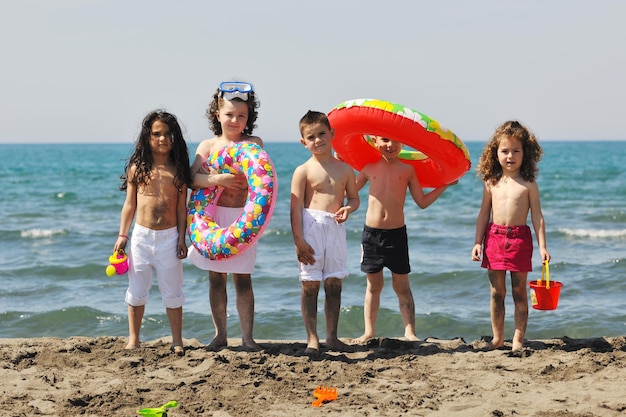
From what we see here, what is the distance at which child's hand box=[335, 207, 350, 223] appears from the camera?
5406 mm

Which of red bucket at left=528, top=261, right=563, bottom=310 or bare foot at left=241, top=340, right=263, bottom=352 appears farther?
bare foot at left=241, top=340, right=263, bottom=352

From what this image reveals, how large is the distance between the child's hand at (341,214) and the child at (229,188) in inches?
23.8

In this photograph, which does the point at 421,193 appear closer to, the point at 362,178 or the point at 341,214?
the point at 362,178

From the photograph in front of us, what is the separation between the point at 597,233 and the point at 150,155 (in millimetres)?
10490

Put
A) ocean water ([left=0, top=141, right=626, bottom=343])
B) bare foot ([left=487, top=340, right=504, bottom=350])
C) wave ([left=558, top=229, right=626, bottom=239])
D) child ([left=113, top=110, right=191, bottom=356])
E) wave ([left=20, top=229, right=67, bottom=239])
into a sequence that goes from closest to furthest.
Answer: child ([left=113, top=110, right=191, bottom=356]), bare foot ([left=487, top=340, right=504, bottom=350]), ocean water ([left=0, top=141, right=626, bottom=343]), wave ([left=558, top=229, right=626, bottom=239]), wave ([left=20, top=229, right=67, bottom=239])

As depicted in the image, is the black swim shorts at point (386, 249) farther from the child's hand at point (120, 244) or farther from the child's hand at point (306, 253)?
the child's hand at point (120, 244)

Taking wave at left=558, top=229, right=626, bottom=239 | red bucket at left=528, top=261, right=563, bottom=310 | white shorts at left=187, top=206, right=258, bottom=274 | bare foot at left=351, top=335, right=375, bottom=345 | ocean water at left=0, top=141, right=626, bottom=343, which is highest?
white shorts at left=187, top=206, right=258, bottom=274

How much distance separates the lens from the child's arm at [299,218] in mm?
5418

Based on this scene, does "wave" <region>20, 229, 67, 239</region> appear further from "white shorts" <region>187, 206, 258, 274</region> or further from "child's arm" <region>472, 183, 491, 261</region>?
"child's arm" <region>472, 183, 491, 261</region>

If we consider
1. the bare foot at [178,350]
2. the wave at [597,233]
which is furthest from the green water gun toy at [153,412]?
the wave at [597,233]

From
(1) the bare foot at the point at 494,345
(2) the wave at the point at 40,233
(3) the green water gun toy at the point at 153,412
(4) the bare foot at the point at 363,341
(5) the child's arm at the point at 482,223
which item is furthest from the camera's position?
(2) the wave at the point at 40,233

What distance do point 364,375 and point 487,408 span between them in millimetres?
924

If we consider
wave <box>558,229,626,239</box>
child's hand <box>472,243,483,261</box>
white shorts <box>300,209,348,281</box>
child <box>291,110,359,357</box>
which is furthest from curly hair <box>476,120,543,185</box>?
wave <box>558,229,626,239</box>

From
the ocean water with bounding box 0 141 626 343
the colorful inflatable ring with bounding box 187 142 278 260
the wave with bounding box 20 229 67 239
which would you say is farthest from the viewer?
the wave with bounding box 20 229 67 239
